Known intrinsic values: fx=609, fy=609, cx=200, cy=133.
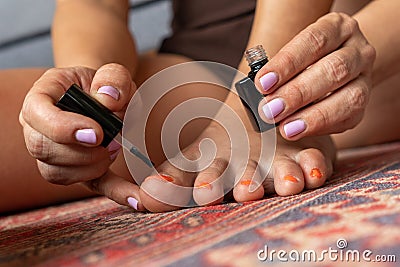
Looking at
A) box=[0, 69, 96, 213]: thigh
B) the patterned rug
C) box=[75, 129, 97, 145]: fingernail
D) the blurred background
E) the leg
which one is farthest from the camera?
the blurred background

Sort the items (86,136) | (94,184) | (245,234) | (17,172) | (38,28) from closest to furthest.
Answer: (245,234)
(86,136)
(94,184)
(17,172)
(38,28)

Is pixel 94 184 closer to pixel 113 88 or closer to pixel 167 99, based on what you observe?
pixel 113 88

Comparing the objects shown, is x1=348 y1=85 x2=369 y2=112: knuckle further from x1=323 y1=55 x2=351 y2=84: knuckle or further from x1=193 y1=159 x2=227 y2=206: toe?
x1=193 y1=159 x2=227 y2=206: toe

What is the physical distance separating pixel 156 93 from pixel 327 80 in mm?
238

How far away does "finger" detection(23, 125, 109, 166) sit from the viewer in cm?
53

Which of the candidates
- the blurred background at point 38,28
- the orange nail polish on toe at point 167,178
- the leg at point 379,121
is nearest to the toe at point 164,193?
the orange nail polish on toe at point 167,178

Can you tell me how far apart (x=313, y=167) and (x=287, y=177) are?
4 cm

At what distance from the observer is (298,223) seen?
1.28 feet

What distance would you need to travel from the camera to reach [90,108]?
50 centimetres

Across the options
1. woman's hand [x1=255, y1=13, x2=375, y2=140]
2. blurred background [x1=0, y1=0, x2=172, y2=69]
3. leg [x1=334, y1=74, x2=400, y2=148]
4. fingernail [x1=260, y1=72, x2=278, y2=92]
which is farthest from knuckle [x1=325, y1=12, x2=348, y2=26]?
blurred background [x1=0, y1=0, x2=172, y2=69]

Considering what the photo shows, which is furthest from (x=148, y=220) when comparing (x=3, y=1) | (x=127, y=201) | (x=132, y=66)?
(x=3, y=1)

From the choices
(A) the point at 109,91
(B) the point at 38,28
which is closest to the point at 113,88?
(A) the point at 109,91

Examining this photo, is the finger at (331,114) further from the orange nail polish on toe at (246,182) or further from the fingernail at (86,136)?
the fingernail at (86,136)

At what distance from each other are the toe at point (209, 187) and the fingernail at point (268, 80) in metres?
0.09
